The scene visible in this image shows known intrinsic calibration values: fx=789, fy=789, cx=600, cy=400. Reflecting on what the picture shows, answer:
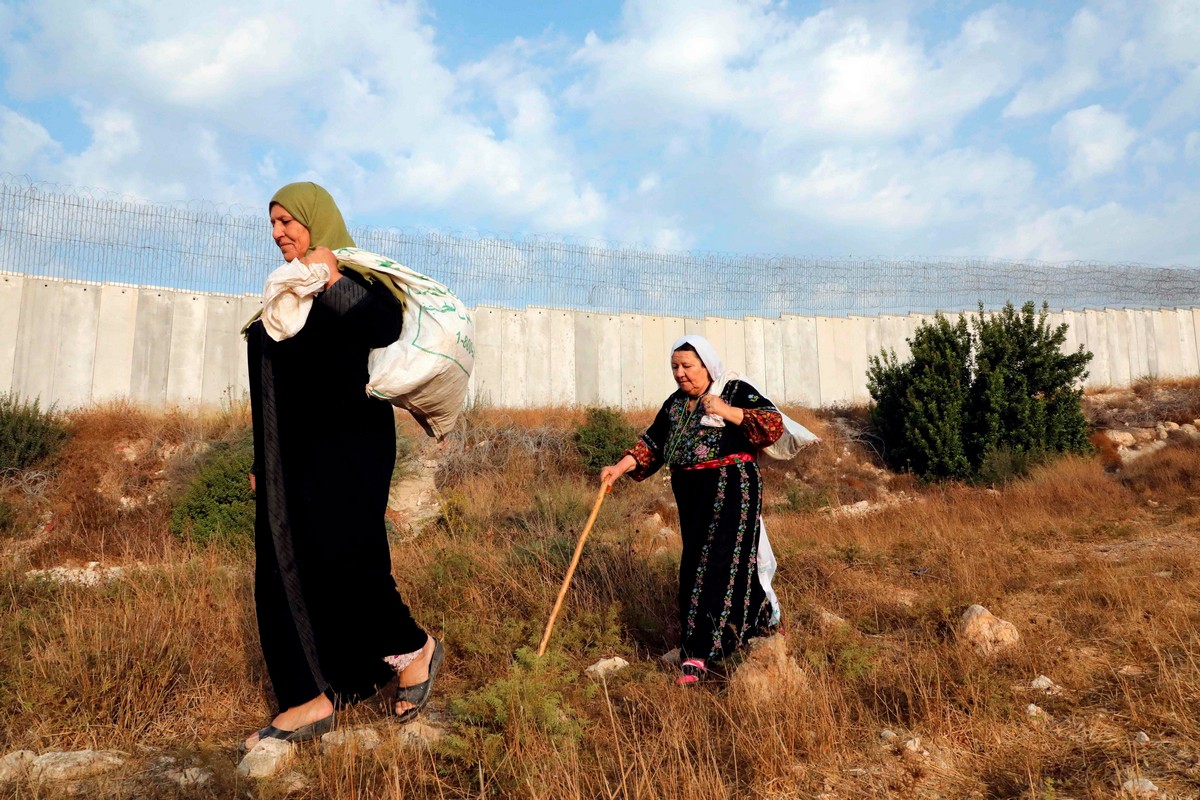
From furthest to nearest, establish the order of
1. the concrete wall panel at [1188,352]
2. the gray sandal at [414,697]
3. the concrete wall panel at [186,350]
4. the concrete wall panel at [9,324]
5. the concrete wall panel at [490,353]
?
the concrete wall panel at [1188,352] → the concrete wall panel at [490,353] → the concrete wall panel at [186,350] → the concrete wall panel at [9,324] → the gray sandal at [414,697]

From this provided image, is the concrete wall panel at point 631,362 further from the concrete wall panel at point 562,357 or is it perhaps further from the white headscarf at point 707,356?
the white headscarf at point 707,356

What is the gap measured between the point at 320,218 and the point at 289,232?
13cm

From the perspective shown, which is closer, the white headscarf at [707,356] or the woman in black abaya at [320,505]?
A: the woman in black abaya at [320,505]

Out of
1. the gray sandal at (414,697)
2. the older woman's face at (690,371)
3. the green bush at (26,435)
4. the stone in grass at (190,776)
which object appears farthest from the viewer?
the green bush at (26,435)

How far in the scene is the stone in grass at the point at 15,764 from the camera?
2289 millimetres

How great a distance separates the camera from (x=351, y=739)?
2465mm

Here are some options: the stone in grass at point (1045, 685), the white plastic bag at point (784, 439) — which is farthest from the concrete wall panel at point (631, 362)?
the stone in grass at point (1045, 685)

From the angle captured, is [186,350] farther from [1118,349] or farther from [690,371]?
[1118,349]

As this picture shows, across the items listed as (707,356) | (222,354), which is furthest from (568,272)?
(707,356)

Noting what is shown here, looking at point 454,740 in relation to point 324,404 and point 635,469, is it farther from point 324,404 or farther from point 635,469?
point 635,469

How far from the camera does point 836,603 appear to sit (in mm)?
4496

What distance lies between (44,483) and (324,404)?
8.55 metres

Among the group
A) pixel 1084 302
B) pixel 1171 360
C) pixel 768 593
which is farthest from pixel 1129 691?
pixel 1171 360

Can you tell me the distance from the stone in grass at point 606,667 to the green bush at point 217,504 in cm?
512
